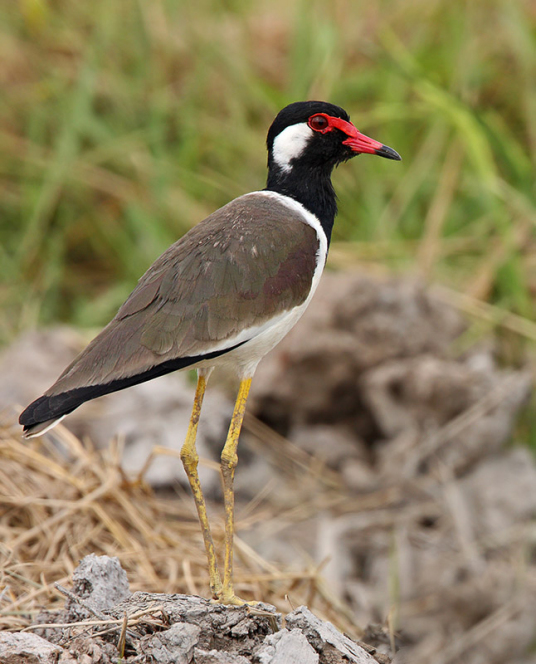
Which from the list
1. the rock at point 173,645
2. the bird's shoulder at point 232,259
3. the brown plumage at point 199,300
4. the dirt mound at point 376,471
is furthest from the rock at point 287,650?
the dirt mound at point 376,471

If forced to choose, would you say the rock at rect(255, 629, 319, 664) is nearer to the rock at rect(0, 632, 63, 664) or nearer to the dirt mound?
the rock at rect(0, 632, 63, 664)

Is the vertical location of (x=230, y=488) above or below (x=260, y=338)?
below

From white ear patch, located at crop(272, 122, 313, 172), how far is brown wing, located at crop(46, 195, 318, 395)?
0.24m

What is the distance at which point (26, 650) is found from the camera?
2.16 metres

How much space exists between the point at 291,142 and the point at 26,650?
1.71m

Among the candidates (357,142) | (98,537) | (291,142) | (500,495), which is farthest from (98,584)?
(500,495)

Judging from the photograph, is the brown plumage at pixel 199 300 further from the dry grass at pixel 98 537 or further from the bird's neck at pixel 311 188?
the dry grass at pixel 98 537

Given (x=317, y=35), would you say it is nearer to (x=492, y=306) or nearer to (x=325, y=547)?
(x=492, y=306)

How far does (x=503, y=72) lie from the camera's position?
6.47 metres

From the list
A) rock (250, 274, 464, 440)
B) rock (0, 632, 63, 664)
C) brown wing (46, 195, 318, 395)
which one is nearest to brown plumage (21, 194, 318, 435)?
brown wing (46, 195, 318, 395)

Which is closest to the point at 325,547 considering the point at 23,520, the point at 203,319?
the point at 23,520

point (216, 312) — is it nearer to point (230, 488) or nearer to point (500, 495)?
point (230, 488)

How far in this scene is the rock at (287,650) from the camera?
7.00 ft

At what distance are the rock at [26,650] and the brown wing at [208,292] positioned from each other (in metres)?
0.66
